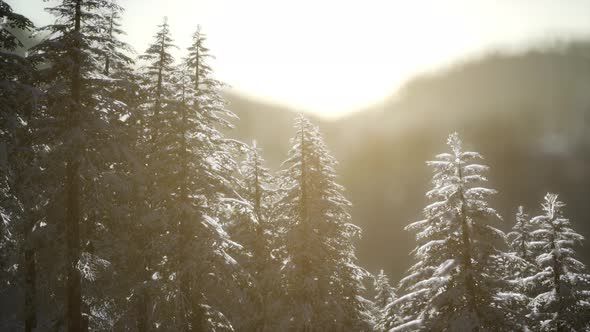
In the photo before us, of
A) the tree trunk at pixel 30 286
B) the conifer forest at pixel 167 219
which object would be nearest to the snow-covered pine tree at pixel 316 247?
the conifer forest at pixel 167 219

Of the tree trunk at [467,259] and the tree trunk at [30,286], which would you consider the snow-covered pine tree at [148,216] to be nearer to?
the tree trunk at [30,286]

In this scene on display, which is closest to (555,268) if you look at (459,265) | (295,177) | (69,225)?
(459,265)

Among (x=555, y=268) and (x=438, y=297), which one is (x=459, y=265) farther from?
(x=555, y=268)

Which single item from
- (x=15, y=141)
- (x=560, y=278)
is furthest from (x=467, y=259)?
(x=15, y=141)

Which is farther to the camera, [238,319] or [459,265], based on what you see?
[238,319]

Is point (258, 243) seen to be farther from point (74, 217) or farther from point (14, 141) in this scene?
point (14, 141)

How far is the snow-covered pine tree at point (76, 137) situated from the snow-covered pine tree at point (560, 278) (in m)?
21.0

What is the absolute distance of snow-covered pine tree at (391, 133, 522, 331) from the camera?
15.7 m

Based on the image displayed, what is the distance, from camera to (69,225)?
14969mm

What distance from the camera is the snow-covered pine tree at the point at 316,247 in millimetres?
19953

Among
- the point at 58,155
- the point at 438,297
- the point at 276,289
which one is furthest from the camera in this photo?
the point at 276,289

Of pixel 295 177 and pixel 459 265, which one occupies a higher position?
pixel 295 177

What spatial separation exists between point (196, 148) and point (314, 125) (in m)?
7.38

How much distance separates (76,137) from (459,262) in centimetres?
1475
